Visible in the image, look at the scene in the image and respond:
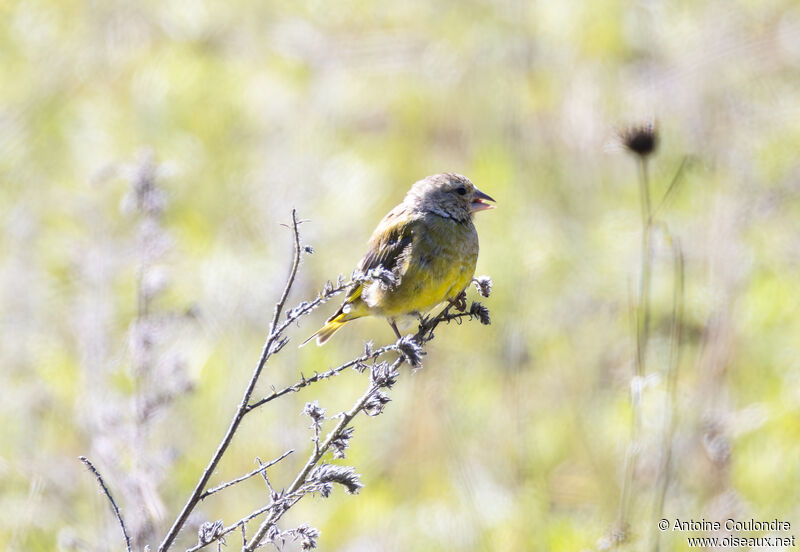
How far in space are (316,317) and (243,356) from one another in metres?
0.57

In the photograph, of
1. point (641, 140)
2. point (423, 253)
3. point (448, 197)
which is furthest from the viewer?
point (448, 197)

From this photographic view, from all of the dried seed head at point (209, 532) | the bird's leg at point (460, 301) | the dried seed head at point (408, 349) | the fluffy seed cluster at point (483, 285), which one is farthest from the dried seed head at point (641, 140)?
the dried seed head at point (209, 532)

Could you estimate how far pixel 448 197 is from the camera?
392 centimetres

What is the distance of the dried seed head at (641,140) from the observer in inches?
106

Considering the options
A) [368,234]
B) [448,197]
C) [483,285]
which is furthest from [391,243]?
[368,234]

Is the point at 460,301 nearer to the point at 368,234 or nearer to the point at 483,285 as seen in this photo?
the point at 483,285

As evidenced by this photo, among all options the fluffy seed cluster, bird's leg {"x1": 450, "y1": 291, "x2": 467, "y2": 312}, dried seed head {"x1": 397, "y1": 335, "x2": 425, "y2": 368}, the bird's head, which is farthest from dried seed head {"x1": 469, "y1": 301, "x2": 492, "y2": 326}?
the bird's head

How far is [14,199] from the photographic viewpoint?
24.0 feet

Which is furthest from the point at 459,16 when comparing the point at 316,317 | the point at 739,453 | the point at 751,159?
the point at 739,453

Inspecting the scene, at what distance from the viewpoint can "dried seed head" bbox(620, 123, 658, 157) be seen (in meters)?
2.69

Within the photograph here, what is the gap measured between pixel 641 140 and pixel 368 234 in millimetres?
4139

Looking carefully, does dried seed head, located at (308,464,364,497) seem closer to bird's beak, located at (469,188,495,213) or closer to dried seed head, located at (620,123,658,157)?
dried seed head, located at (620,123,658,157)

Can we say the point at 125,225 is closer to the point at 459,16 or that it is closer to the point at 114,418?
the point at 114,418

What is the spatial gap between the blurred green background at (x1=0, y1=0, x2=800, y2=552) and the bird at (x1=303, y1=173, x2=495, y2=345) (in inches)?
12.9
